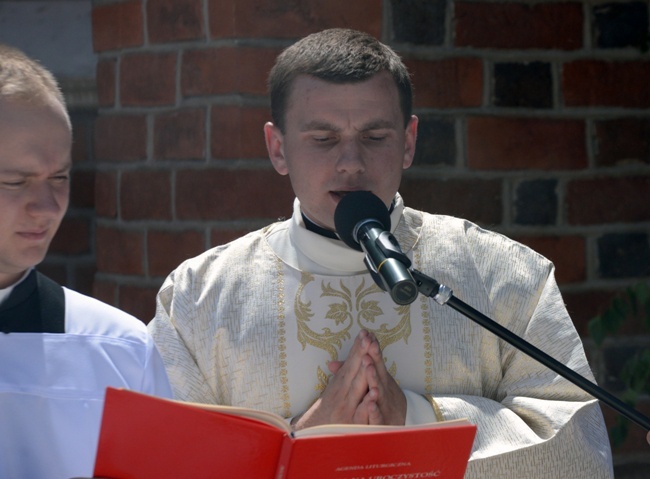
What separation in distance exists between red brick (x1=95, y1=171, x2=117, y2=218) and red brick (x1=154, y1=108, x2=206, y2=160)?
24cm

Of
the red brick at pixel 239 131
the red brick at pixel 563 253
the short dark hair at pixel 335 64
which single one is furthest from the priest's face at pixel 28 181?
the red brick at pixel 563 253

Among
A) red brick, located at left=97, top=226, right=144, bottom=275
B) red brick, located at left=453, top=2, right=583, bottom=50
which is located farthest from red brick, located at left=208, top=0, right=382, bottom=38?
red brick, located at left=97, top=226, right=144, bottom=275

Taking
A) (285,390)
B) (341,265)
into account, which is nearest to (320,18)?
(341,265)

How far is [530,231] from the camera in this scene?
141 inches

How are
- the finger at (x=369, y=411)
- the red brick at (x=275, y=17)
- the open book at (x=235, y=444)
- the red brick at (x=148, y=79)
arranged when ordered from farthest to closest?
the red brick at (x=148, y=79) → the red brick at (x=275, y=17) → the finger at (x=369, y=411) → the open book at (x=235, y=444)

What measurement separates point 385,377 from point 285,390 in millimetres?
281

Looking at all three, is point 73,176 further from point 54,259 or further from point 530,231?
point 530,231

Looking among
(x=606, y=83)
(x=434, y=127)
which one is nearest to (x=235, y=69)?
(x=434, y=127)

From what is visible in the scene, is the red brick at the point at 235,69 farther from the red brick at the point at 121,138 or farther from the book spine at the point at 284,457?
the book spine at the point at 284,457

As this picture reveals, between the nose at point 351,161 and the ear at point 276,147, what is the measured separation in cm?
21

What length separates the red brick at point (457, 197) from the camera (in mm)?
3482

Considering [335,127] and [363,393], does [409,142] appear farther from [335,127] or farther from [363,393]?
A: [363,393]

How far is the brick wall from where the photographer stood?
336cm

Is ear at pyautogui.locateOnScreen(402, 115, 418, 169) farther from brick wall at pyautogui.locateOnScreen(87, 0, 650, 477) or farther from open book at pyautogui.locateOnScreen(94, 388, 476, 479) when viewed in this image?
open book at pyautogui.locateOnScreen(94, 388, 476, 479)
